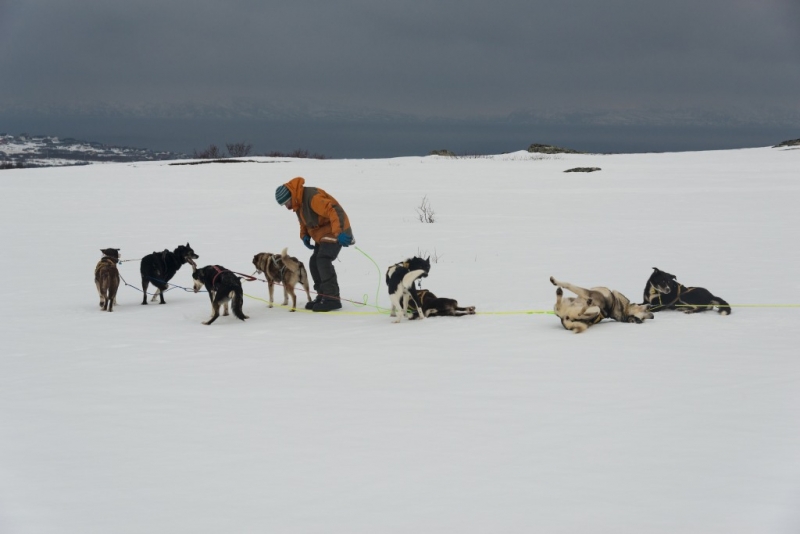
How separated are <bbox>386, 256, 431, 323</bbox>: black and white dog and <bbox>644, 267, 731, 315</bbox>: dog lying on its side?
2420 millimetres

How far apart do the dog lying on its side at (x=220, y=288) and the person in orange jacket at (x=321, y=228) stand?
41.0 inches

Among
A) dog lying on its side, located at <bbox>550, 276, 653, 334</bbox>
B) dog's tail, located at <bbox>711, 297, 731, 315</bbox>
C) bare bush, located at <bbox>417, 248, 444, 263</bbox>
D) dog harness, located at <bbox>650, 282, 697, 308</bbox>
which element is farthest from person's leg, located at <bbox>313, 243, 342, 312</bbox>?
dog's tail, located at <bbox>711, 297, 731, 315</bbox>

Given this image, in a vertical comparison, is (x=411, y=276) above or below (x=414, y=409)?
above

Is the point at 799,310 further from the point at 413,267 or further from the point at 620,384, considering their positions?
the point at 413,267

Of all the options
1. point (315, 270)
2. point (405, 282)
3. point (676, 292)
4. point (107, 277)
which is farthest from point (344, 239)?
point (676, 292)

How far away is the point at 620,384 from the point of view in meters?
5.09

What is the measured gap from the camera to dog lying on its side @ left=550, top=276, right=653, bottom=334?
6.75m

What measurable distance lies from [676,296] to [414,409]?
3930 mm

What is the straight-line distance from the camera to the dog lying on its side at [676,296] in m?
7.34

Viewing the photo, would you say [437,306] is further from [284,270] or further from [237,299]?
[237,299]

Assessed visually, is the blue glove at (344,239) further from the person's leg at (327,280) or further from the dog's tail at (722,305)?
the dog's tail at (722,305)

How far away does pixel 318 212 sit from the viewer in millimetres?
8172

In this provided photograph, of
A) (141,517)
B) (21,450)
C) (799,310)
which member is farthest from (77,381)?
(799,310)

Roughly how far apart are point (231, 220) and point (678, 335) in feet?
42.9
